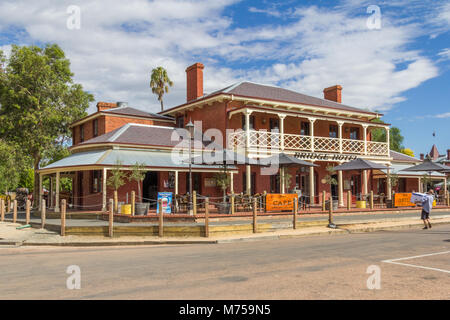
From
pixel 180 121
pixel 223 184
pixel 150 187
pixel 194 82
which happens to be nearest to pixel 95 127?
pixel 180 121

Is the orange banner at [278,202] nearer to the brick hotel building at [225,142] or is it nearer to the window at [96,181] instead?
the brick hotel building at [225,142]

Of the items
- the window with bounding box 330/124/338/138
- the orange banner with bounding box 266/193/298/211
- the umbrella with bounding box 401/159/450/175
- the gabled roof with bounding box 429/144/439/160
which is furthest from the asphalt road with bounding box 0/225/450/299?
the gabled roof with bounding box 429/144/439/160

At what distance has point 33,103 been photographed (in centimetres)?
3173

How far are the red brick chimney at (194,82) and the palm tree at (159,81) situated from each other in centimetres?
1937

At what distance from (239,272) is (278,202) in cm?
1119

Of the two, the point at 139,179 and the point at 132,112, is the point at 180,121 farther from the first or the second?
the point at 139,179

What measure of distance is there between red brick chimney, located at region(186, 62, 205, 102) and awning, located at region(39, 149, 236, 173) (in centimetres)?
765

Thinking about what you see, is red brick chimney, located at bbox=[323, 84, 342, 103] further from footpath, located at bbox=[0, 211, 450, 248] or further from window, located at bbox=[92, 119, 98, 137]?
window, located at bbox=[92, 119, 98, 137]

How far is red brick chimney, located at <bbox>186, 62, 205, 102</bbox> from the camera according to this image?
95.8ft

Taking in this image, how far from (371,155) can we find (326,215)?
11.6 metres

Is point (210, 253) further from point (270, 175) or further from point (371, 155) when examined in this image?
point (371, 155)

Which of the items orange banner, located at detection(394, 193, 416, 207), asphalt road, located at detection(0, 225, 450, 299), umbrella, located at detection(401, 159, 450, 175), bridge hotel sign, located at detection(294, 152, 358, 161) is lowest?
asphalt road, located at detection(0, 225, 450, 299)

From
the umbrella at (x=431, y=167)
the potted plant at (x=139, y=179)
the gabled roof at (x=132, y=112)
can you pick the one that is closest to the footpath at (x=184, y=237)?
the potted plant at (x=139, y=179)

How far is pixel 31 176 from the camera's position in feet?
191
